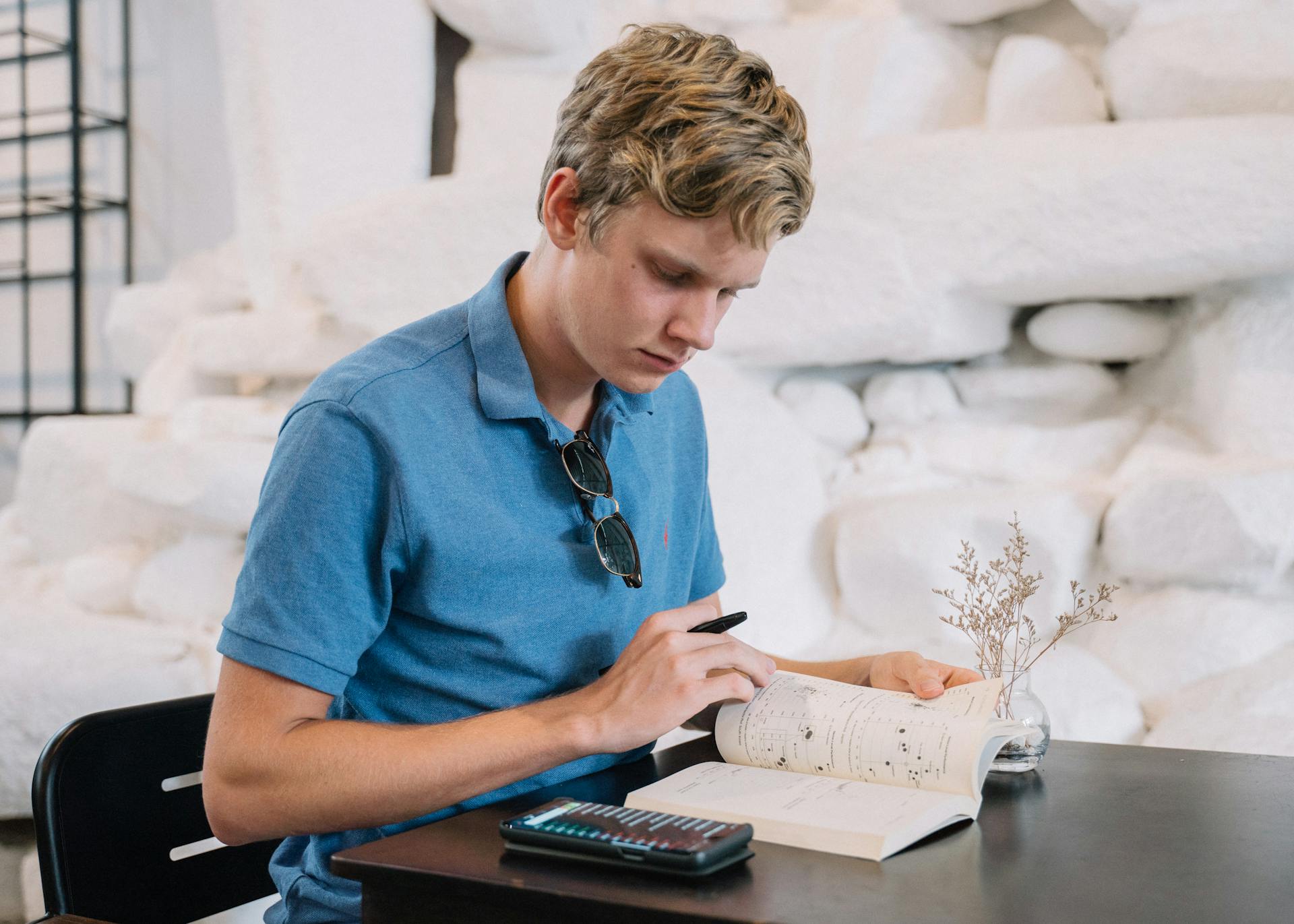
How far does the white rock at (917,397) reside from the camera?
7.11 feet

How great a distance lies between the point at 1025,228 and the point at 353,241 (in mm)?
1253

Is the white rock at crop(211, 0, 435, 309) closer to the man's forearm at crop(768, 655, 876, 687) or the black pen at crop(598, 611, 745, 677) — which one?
the man's forearm at crop(768, 655, 876, 687)

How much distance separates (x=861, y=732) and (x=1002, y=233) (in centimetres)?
134

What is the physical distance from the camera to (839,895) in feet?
2.02

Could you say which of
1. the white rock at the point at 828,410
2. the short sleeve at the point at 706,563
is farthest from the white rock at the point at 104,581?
the short sleeve at the point at 706,563

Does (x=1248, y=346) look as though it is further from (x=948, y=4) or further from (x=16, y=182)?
(x=16, y=182)

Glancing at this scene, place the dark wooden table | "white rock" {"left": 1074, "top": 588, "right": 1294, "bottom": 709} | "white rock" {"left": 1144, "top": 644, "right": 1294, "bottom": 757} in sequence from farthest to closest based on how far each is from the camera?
"white rock" {"left": 1074, "top": 588, "right": 1294, "bottom": 709}
"white rock" {"left": 1144, "top": 644, "right": 1294, "bottom": 757}
the dark wooden table

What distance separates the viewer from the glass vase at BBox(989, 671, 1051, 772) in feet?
2.96

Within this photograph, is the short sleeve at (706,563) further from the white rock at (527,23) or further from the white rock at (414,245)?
the white rock at (527,23)

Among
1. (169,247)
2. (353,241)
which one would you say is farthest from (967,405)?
(169,247)

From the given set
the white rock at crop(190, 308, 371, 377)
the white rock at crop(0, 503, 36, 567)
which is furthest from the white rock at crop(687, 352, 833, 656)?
the white rock at crop(0, 503, 36, 567)

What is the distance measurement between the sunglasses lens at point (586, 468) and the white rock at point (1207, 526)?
3.88 feet

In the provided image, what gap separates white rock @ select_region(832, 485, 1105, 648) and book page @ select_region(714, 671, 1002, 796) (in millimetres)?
1005

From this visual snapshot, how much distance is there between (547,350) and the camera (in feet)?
3.18
